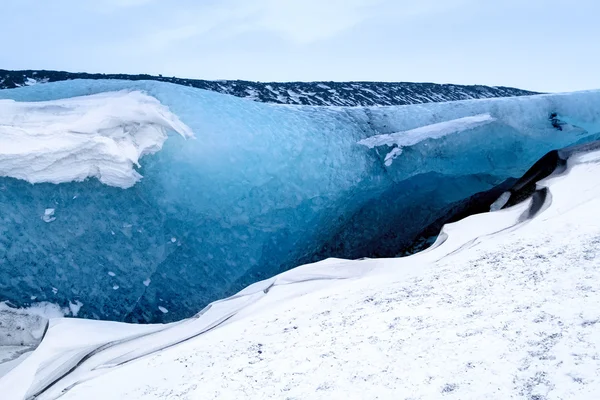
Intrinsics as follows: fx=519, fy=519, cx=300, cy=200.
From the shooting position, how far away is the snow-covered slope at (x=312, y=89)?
7256 millimetres

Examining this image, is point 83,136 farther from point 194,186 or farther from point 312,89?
point 312,89

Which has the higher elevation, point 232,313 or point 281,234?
point 281,234

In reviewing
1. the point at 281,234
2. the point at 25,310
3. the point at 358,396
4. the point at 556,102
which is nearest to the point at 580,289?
the point at 358,396

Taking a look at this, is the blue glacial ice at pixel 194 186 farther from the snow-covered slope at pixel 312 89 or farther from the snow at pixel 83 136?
the snow-covered slope at pixel 312 89

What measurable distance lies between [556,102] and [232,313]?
185 inches

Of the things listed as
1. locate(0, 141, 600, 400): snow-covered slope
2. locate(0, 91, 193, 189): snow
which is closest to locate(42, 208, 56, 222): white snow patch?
locate(0, 91, 193, 189): snow

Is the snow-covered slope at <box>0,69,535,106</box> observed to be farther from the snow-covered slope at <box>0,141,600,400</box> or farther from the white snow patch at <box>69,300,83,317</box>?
the snow-covered slope at <box>0,141,600,400</box>

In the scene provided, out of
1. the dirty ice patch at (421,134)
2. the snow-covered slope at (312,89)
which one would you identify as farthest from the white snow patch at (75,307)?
the snow-covered slope at (312,89)

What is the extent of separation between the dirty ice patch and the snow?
203cm

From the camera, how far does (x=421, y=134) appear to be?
18.2ft

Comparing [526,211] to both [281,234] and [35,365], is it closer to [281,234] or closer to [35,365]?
[281,234]

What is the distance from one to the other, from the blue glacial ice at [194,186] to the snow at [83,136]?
11 millimetres

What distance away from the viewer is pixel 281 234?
191 inches

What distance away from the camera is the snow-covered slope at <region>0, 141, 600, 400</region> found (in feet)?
6.82
